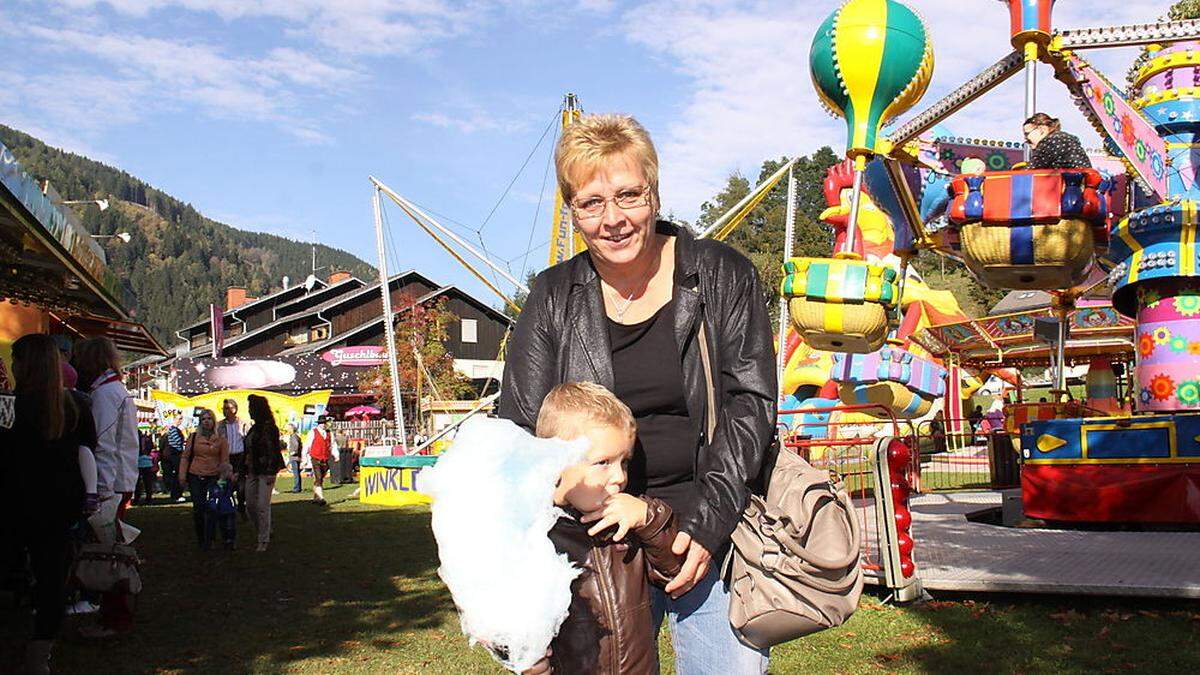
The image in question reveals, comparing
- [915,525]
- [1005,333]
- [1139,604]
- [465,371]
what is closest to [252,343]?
[465,371]

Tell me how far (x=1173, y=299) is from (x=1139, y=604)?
2.43 meters

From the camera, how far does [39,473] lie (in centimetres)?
496

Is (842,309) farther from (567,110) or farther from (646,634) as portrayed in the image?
(567,110)

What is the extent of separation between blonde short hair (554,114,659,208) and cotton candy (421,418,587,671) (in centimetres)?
71

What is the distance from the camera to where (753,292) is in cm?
249

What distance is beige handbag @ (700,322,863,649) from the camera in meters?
2.28

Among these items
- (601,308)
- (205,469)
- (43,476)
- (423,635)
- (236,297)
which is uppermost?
(236,297)

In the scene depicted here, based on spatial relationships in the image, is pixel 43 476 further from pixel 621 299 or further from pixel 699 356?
pixel 699 356

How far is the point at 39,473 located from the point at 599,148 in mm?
3995

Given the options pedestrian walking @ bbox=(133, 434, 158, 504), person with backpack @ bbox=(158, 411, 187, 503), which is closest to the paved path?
pedestrian walking @ bbox=(133, 434, 158, 504)

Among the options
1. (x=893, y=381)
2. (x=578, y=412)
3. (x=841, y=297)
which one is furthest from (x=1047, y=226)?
(x=893, y=381)

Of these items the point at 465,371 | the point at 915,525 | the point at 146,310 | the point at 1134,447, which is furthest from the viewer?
the point at 146,310

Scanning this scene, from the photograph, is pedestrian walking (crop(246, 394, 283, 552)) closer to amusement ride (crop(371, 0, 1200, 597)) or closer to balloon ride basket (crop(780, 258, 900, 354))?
amusement ride (crop(371, 0, 1200, 597))

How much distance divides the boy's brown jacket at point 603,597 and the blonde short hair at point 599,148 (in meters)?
0.78
